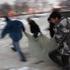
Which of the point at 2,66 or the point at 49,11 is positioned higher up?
the point at 49,11

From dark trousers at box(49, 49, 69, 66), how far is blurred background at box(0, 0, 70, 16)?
1.49 m

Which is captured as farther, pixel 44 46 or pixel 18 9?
pixel 44 46

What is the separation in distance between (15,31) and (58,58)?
103 cm

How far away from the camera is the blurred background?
6.26 m

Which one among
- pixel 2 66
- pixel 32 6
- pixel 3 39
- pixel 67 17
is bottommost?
pixel 2 66

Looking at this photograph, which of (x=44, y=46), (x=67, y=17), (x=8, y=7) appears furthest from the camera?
(x=44, y=46)

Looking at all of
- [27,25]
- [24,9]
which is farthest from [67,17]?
[24,9]

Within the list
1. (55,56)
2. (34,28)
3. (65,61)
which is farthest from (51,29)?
(65,61)

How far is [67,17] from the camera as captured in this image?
7.50m

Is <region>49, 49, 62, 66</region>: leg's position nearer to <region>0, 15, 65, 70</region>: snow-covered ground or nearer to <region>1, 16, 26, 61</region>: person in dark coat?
<region>0, 15, 65, 70</region>: snow-covered ground

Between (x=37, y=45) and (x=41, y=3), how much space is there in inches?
82.3

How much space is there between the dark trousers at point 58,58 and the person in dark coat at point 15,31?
0.71 metres

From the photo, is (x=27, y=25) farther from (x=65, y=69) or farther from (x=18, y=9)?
(x=18, y=9)

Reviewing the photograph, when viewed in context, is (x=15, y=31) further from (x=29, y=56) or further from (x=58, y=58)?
(x=58, y=58)
